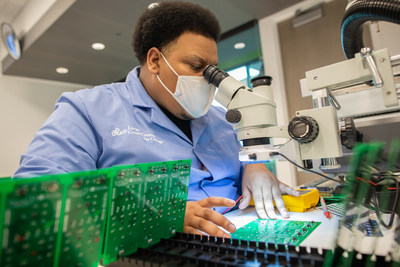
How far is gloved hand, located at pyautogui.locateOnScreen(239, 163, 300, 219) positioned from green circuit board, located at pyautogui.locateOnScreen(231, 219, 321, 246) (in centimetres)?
8

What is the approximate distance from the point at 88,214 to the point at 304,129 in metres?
0.57

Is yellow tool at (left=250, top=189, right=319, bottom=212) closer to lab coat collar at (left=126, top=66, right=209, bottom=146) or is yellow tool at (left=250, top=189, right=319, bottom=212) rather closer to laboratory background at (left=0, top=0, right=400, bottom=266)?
laboratory background at (left=0, top=0, right=400, bottom=266)

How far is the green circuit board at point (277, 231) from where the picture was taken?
2.10ft

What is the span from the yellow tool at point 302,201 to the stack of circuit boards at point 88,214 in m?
0.52

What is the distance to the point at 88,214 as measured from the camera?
1.48ft

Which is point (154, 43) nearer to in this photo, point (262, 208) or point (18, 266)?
point (262, 208)

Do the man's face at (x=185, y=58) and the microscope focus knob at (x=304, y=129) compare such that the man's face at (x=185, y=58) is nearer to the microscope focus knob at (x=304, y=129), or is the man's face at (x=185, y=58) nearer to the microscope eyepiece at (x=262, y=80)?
the microscope eyepiece at (x=262, y=80)

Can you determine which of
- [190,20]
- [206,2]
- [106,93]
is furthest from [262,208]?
[206,2]

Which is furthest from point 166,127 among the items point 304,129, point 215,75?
point 304,129

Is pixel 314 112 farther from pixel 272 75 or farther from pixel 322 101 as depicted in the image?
pixel 272 75

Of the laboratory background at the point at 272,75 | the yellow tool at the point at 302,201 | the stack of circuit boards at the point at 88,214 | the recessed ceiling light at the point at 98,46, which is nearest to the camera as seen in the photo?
the stack of circuit boards at the point at 88,214

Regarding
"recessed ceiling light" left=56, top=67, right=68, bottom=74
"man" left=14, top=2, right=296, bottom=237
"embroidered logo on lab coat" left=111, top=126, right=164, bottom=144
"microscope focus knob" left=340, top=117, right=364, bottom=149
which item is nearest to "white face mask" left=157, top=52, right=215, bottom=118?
"man" left=14, top=2, right=296, bottom=237

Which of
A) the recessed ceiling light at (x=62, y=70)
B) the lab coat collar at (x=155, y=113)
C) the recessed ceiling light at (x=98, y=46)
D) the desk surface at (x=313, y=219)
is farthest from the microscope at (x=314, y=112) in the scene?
the recessed ceiling light at (x=62, y=70)

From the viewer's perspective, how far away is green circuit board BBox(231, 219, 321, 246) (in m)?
0.64
